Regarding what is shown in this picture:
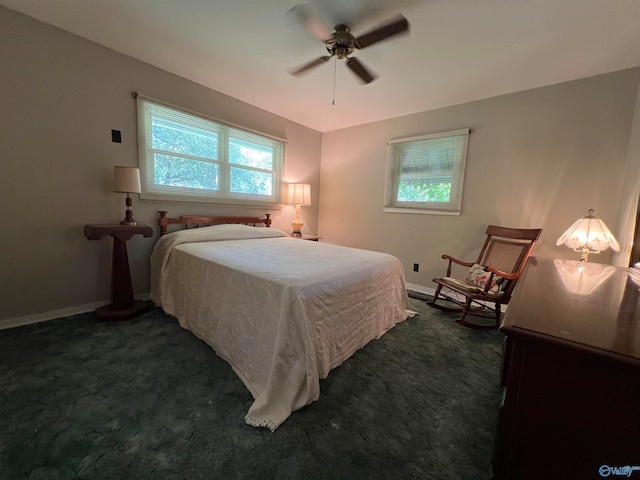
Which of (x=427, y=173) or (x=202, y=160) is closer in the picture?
(x=202, y=160)

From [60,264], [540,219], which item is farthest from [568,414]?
[60,264]

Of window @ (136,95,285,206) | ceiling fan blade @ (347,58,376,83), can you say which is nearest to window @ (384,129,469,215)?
ceiling fan blade @ (347,58,376,83)

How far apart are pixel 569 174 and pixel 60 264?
495cm

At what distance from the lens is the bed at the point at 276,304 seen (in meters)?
1.43

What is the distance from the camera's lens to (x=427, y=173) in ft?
11.6

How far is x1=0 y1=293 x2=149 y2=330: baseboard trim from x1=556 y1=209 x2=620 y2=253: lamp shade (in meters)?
4.40

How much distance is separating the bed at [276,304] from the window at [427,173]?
151cm

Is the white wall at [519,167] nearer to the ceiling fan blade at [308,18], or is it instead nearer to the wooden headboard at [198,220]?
the wooden headboard at [198,220]

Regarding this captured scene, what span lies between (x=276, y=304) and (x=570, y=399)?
4.05 feet

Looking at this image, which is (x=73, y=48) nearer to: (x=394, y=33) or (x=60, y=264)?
(x=60, y=264)

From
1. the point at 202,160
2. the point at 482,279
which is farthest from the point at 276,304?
the point at 202,160

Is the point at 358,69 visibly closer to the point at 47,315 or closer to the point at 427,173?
the point at 427,173

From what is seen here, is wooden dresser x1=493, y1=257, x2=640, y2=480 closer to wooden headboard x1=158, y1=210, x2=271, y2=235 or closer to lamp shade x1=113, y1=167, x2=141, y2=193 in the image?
lamp shade x1=113, y1=167, x2=141, y2=193

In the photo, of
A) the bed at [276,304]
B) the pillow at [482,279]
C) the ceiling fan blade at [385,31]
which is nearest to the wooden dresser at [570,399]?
the bed at [276,304]
